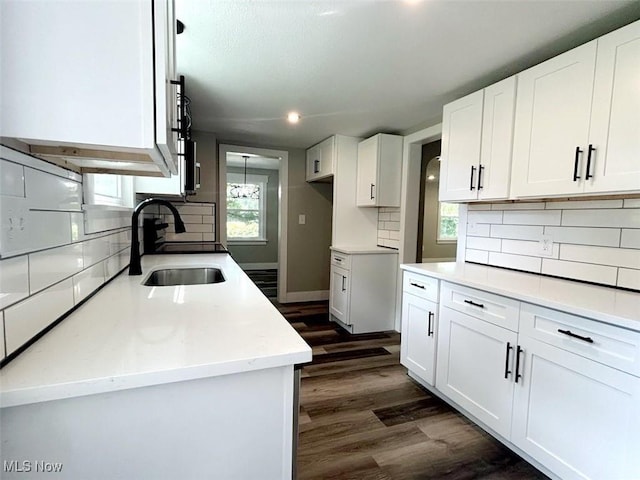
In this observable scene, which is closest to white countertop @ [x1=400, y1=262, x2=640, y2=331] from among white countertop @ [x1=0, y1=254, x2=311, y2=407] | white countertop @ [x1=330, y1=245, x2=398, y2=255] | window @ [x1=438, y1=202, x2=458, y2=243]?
white countertop @ [x1=330, y1=245, x2=398, y2=255]

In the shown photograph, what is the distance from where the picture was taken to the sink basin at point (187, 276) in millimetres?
1942

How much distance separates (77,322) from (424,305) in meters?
1.94

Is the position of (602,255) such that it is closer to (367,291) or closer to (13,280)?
(367,291)

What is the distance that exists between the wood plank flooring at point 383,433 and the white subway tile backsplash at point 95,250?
1.31 metres

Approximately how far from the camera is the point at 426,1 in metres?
1.34

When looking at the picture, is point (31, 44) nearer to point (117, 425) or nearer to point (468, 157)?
point (117, 425)

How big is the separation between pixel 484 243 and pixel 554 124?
974 millimetres

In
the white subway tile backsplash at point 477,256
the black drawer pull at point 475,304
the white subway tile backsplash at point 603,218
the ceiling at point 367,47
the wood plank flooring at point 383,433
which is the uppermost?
the ceiling at point 367,47

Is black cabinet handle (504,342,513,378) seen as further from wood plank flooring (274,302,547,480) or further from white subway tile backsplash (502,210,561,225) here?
white subway tile backsplash (502,210,561,225)

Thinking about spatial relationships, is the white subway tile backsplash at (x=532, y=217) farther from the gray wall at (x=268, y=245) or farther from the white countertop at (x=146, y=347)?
the gray wall at (x=268, y=245)

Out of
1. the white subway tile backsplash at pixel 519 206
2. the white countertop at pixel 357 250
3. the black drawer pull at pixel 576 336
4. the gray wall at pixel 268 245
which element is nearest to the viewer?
the black drawer pull at pixel 576 336

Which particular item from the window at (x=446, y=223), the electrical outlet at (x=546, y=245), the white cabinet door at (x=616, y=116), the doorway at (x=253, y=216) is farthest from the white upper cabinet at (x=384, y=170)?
the doorway at (x=253, y=216)

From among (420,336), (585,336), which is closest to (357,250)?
(420,336)

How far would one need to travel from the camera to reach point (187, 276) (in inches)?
80.7
